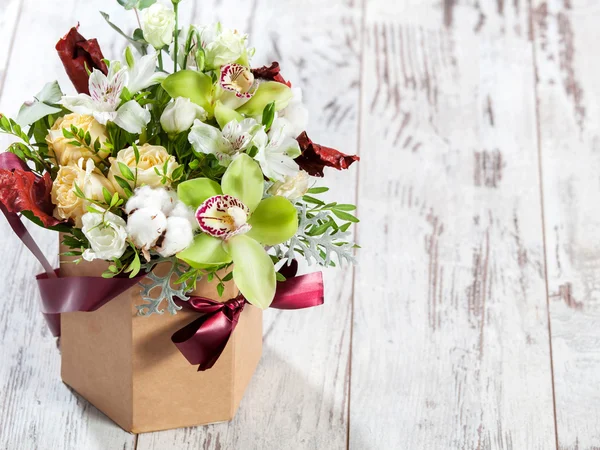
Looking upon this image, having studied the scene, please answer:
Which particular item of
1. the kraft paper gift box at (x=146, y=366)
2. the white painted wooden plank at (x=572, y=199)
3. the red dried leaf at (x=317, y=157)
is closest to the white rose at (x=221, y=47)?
the red dried leaf at (x=317, y=157)

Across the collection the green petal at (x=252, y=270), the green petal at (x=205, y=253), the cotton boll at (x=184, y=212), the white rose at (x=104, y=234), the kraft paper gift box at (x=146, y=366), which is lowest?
the kraft paper gift box at (x=146, y=366)

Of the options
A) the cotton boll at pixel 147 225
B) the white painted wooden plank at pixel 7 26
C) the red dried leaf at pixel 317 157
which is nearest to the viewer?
the cotton boll at pixel 147 225

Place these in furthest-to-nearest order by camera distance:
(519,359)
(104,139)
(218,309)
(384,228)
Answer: (384,228)
(519,359)
(218,309)
(104,139)

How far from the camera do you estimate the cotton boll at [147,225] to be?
74cm

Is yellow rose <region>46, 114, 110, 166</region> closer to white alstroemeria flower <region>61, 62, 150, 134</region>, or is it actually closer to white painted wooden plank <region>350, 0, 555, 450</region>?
white alstroemeria flower <region>61, 62, 150, 134</region>

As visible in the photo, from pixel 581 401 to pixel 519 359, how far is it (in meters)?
0.09

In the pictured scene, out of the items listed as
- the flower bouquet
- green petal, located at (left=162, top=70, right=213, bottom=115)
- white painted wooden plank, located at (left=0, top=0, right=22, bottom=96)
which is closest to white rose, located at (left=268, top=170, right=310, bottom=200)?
the flower bouquet

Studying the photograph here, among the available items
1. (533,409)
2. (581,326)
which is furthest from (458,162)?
(533,409)

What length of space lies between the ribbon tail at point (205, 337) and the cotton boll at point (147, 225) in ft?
0.59

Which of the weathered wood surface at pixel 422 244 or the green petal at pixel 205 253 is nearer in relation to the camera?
the green petal at pixel 205 253

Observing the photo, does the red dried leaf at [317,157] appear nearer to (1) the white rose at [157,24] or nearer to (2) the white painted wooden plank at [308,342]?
(1) the white rose at [157,24]

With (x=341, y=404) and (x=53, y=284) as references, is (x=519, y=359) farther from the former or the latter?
(x=53, y=284)

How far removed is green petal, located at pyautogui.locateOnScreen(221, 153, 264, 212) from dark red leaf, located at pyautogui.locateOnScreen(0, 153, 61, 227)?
159 millimetres

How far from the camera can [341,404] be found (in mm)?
1100
